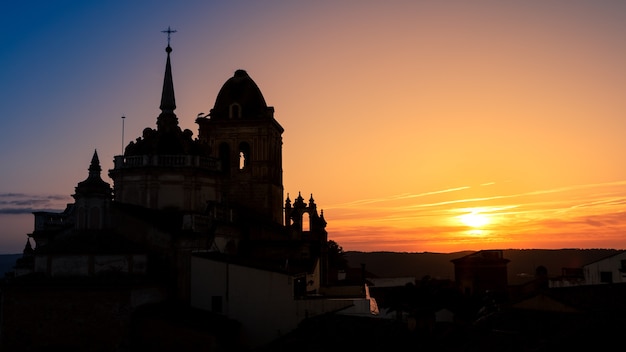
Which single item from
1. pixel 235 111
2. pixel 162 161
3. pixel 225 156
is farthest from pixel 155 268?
pixel 235 111

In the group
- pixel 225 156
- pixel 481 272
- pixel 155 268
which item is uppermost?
pixel 225 156

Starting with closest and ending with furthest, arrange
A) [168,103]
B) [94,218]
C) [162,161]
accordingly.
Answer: [94,218], [162,161], [168,103]

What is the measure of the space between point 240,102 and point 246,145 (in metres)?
3.91

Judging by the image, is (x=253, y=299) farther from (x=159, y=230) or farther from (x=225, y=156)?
(x=225, y=156)

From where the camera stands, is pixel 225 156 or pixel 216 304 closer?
pixel 216 304

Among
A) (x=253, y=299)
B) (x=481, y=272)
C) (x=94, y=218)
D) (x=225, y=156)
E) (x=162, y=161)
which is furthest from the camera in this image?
(x=481, y=272)

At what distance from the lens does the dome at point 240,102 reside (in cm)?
5797

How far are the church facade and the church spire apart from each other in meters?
0.08

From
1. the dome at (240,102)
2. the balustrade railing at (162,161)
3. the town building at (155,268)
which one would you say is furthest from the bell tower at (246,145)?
the balustrade railing at (162,161)

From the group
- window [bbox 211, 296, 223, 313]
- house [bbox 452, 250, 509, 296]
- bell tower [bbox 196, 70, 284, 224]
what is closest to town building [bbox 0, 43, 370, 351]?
window [bbox 211, 296, 223, 313]

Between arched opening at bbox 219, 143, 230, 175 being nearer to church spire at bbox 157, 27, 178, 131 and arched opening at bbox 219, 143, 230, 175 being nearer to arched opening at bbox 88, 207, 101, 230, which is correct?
church spire at bbox 157, 27, 178, 131

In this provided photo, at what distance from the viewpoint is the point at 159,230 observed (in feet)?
115

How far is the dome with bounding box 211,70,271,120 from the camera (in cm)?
5797

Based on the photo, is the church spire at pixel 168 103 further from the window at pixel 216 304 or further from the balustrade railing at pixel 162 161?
the window at pixel 216 304
